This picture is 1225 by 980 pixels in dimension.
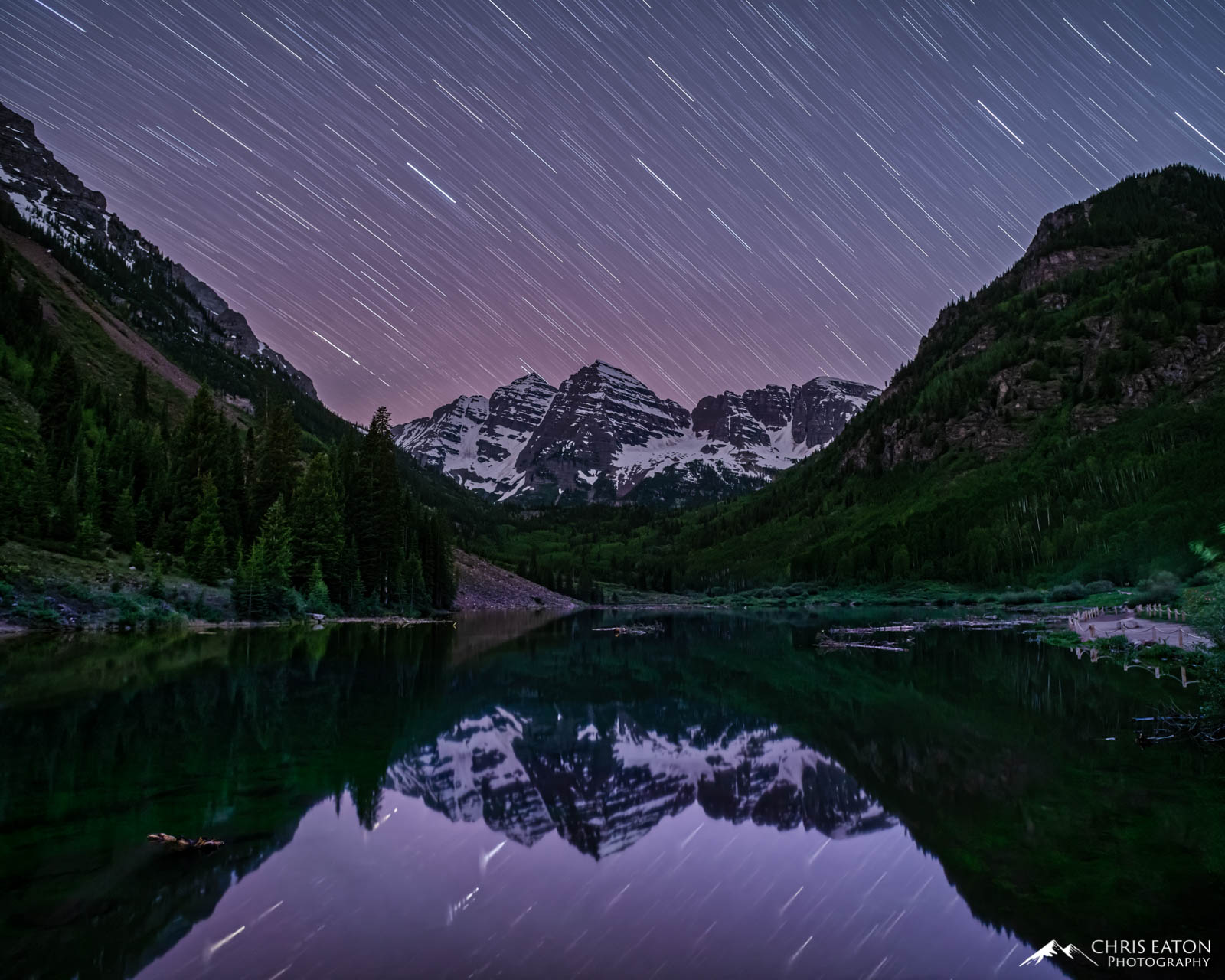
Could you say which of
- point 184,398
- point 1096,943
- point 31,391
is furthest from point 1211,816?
point 184,398

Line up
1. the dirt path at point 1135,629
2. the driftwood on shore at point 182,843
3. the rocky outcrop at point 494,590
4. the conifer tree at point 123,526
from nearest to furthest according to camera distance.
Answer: the driftwood on shore at point 182,843, the dirt path at point 1135,629, the conifer tree at point 123,526, the rocky outcrop at point 494,590

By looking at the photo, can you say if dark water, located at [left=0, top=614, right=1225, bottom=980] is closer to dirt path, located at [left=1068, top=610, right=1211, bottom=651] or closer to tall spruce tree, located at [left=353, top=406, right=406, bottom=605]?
dirt path, located at [left=1068, top=610, right=1211, bottom=651]

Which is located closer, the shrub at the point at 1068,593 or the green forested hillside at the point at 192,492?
the green forested hillside at the point at 192,492

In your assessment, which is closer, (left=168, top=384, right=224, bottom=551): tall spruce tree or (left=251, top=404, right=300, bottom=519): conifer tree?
(left=168, top=384, right=224, bottom=551): tall spruce tree

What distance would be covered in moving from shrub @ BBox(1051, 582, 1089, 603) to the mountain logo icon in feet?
325

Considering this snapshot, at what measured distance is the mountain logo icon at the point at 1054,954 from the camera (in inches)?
315

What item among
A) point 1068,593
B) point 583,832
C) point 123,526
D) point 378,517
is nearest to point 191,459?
point 123,526

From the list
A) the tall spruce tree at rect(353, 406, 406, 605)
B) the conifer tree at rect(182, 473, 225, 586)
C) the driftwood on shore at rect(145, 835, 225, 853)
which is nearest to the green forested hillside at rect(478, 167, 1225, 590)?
the tall spruce tree at rect(353, 406, 406, 605)

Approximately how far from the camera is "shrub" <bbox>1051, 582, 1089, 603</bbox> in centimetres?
9256

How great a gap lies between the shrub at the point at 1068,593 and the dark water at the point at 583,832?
78.7 meters

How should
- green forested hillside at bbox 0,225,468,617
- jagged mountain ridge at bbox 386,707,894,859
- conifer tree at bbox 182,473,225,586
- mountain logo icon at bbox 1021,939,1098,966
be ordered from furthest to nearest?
conifer tree at bbox 182,473,225,586
green forested hillside at bbox 0,225,468,617
jagged mountain ridge at bbox 386,707,894,859
mountain logo icon at bbox 1021,939,1098,966

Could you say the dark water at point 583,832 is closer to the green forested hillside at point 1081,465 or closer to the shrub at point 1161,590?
the shrub at point 1161,590

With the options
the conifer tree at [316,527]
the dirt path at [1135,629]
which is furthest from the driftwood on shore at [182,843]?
the conifer tree at [316,527]

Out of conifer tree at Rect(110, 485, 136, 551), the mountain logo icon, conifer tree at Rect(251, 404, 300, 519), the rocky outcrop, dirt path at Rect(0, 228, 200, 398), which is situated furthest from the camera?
dirt path at Rect(0, 228, 200, 398)
